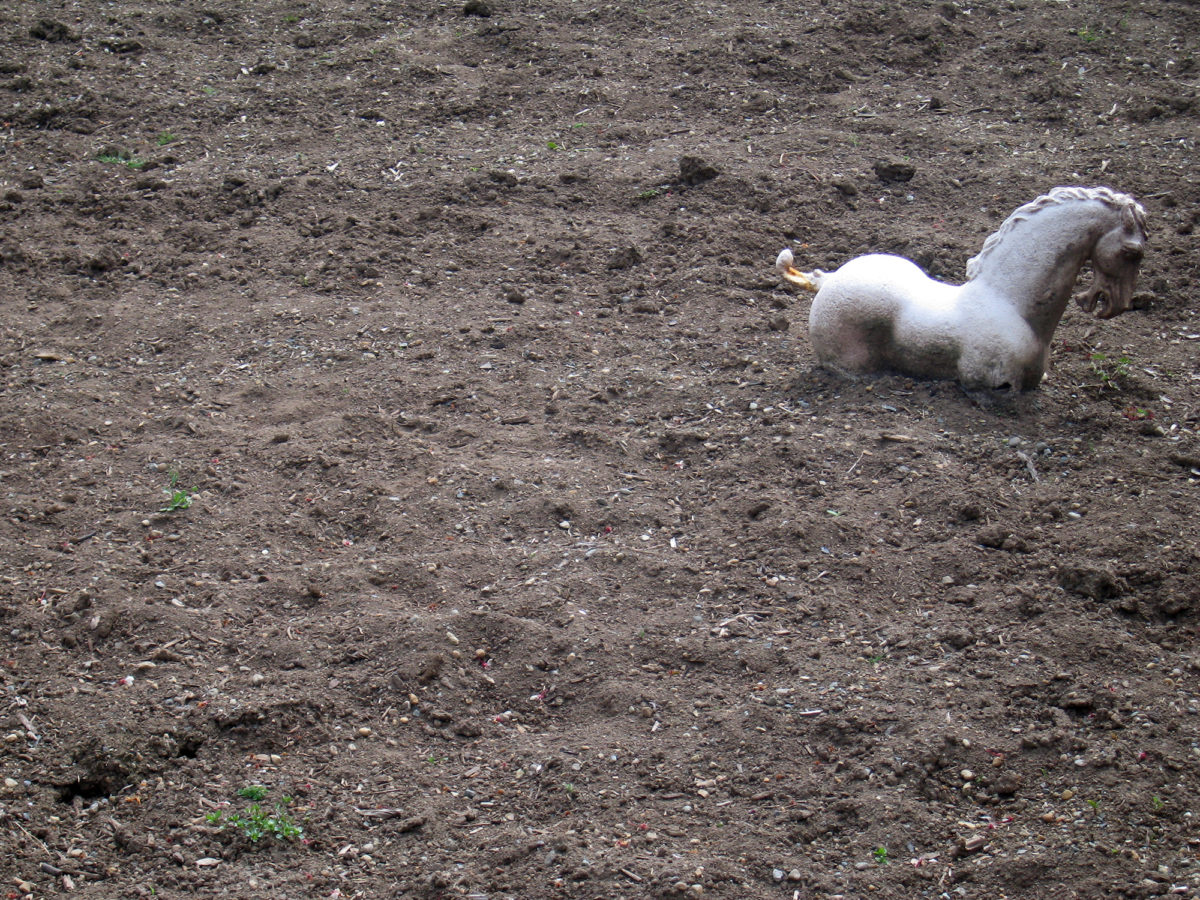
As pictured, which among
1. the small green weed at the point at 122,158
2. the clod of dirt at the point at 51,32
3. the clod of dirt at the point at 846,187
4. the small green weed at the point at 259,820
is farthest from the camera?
the clod of dirt at the point at 51,32

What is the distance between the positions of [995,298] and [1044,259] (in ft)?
0.71

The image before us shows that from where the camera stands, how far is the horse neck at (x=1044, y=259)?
3.74 meters

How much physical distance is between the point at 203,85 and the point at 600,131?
265cm

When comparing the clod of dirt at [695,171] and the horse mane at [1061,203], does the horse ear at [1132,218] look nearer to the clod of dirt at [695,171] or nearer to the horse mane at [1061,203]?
the horse mane at [1061,203]

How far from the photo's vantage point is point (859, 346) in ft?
13.5

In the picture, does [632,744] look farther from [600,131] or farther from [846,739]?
[600,131]

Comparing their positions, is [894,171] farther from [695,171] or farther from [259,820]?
[259,820]

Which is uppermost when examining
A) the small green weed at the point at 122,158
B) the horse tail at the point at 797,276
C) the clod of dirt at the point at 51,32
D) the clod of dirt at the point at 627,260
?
the clod of dirt at the point at 51,32

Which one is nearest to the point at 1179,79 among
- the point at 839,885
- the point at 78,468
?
the point at 839,885

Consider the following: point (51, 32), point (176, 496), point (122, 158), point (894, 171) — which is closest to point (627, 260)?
point (894, 171)

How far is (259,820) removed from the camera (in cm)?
270

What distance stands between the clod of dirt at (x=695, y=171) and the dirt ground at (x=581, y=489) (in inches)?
0.7

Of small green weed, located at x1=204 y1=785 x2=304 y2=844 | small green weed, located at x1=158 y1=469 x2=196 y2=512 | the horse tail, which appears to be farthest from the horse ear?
small green weed, located at x1=158 y1=469 x2=196 y2=512

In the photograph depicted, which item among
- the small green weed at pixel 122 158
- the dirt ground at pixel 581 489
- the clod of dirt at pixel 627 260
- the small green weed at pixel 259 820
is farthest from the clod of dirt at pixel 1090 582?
the small green weed at pixel 122 158
